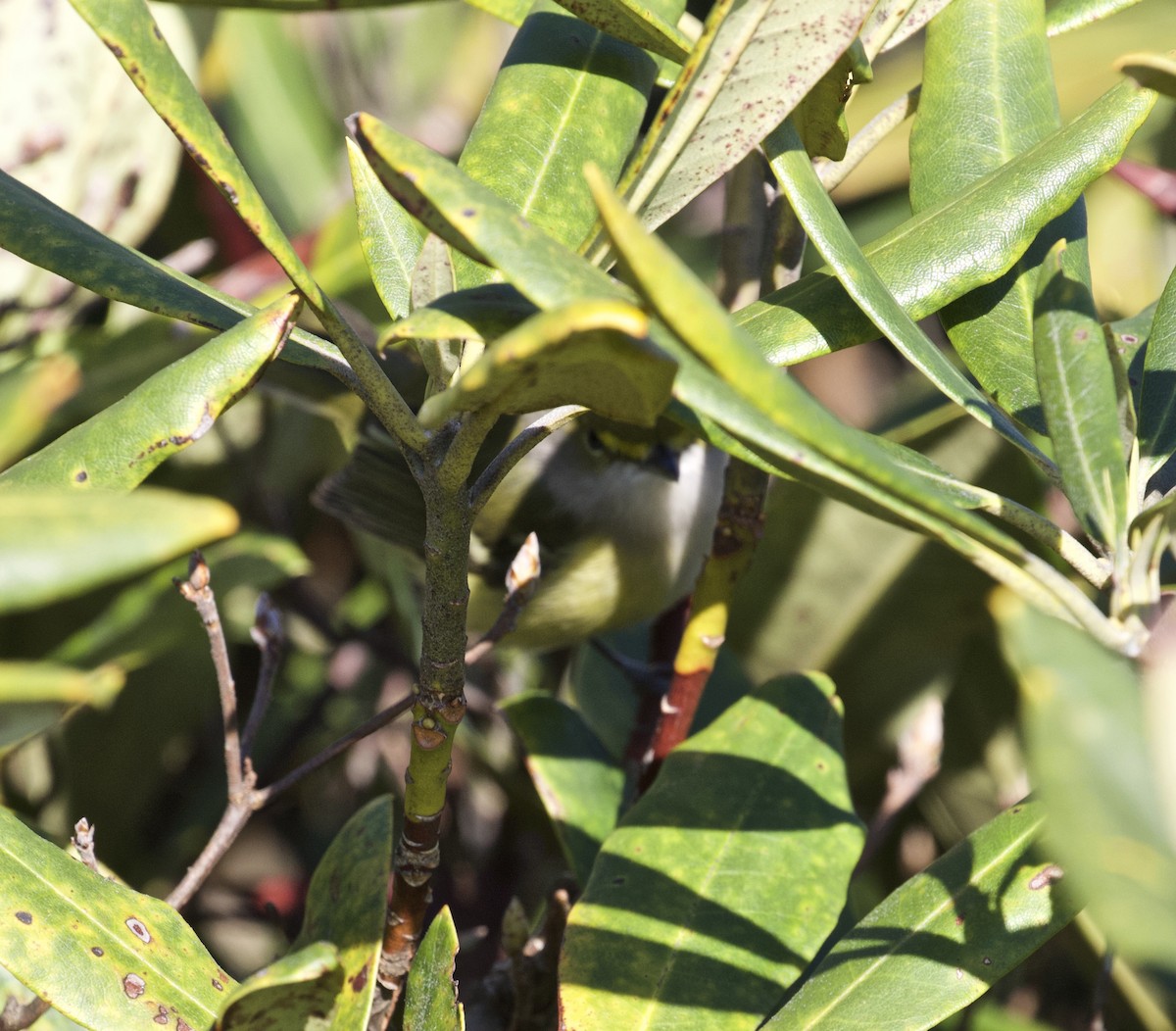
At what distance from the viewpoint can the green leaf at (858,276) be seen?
0.67 m

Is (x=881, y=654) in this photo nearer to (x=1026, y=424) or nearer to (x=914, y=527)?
(x=1026, y=424)

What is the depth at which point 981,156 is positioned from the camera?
85cm

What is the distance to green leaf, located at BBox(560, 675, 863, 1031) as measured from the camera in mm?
778

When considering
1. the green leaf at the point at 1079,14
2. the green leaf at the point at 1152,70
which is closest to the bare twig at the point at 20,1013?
the green leaf at the point at 1152,70

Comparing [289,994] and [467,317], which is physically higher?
[467,317]

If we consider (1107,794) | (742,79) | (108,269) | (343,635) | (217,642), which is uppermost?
(742,79)

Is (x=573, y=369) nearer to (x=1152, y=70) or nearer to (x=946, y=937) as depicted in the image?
(x=1152, y=70)

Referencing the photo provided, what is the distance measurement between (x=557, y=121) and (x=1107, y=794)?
549mm

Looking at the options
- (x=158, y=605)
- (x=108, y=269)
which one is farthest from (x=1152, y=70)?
(x=158, y=605)

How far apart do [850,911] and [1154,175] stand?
0.93 meters

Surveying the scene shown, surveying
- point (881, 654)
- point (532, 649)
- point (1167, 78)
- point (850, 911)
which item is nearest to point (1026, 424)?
point (1167, 78)

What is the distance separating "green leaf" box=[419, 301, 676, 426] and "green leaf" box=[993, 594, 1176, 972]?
0.57 ft

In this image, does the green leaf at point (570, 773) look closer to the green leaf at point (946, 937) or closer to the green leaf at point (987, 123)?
the green leaf at point (946, 937)

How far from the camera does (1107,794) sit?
0.36 metres
